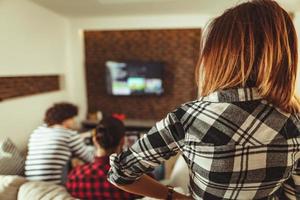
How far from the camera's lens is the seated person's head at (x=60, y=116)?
2160 millimetres

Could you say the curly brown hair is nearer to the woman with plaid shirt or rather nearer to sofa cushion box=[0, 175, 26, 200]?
sofa cushion box=[0, 175, 26, 200]

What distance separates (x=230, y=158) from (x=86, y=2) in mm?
3095

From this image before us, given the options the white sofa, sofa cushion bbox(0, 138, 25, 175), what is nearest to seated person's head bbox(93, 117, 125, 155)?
the white sofa

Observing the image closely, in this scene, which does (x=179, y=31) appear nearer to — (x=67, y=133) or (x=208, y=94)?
(x=67, y=133)

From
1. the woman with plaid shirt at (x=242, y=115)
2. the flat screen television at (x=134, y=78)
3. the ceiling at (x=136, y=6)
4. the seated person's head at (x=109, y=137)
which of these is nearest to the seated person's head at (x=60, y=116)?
the seated person's head at (x=109, y=137)

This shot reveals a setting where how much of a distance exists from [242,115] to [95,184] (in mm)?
1014

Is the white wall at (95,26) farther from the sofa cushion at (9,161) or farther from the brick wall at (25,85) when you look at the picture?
the sofa cushion at (9,161)

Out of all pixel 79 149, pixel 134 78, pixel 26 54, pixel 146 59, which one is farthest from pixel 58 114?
pixel 146 59

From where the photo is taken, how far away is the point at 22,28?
10.3 feet

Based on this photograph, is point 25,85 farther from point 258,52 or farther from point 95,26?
point 258,52

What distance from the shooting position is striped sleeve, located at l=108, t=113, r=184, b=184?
0.61m

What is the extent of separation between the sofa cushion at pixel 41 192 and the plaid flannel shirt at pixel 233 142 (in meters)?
0.76

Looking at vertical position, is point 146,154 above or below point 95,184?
above

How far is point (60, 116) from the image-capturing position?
7.11 ft
